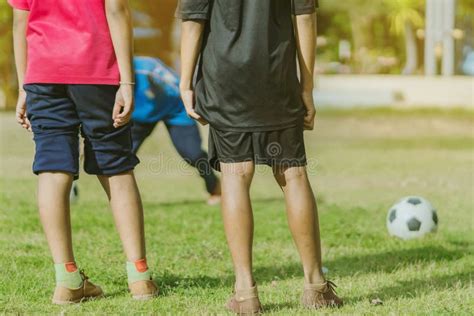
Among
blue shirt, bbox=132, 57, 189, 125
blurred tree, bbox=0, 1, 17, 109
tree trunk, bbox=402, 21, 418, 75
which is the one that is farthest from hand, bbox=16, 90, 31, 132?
tree trunk, bbox=402, 21, 418, 75

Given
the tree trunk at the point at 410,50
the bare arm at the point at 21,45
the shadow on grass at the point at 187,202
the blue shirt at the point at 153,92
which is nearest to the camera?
the bare arm at the point at 21,45

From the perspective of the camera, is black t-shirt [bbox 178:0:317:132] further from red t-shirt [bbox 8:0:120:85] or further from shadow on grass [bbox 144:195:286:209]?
shadow on grass [bbox 144:195:286:209]

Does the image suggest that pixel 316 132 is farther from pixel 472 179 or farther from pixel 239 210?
pixel 239 210

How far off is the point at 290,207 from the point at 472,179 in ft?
21.7

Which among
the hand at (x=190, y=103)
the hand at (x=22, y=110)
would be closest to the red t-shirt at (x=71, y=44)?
the hand at (x=22, y=110)

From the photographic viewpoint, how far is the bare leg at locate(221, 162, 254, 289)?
421 centimetres

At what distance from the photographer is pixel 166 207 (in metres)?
8.33

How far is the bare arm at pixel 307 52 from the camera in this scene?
4.21 m

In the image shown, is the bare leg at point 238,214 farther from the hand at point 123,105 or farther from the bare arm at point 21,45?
the bare arm at point 21,45

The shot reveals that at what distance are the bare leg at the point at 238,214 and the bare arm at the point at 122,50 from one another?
0.56 metres

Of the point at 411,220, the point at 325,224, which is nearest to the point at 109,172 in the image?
the point at 411,220

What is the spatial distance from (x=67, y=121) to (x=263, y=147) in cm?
91

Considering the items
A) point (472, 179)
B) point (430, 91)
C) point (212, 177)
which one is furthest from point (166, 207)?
point (430, 91)

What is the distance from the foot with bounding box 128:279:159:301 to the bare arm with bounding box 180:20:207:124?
0.82m
